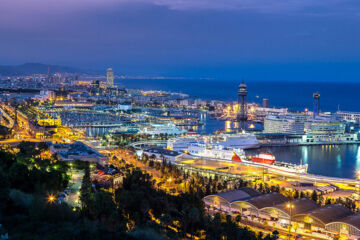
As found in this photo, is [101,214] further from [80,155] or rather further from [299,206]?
[80,155]

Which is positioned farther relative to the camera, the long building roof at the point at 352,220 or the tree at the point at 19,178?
the tree at the point at 19,178

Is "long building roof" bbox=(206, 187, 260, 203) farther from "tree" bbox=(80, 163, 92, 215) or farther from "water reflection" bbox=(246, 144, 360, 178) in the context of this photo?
"water reflection" bbox=(246, 144, 360, 178)

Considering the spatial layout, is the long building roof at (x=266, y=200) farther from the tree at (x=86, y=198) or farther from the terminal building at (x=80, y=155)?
the terminal building at (x=80, y=155)

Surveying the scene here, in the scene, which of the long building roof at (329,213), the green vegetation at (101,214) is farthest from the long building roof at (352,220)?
the green vegetation at (101,214)

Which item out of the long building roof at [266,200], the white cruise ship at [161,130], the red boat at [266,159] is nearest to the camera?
the long building roof at [266,200]

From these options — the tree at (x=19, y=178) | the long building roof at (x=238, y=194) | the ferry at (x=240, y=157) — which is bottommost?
the long building roof at (x=238, y=194)

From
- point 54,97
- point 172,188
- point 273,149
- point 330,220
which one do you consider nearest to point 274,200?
point 330,220

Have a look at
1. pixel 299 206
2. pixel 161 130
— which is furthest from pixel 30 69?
pixel 299 206
